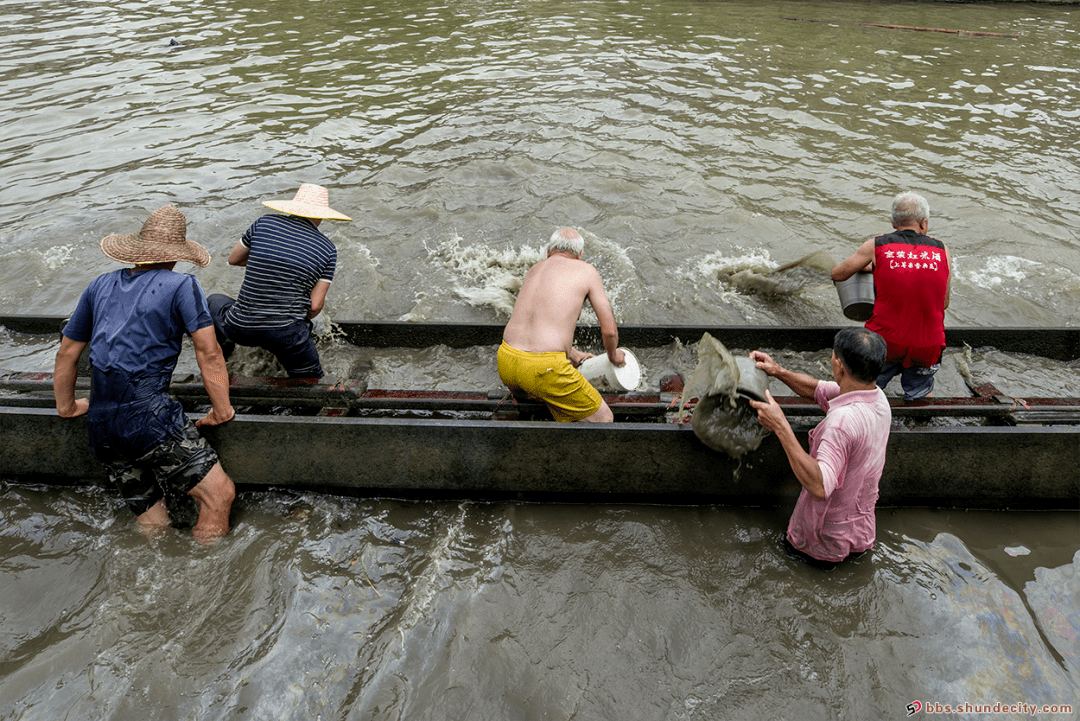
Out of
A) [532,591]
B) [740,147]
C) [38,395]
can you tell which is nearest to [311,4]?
[740,147]

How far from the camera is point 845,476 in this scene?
10.5 ft

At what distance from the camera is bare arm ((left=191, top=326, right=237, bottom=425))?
3.57 m

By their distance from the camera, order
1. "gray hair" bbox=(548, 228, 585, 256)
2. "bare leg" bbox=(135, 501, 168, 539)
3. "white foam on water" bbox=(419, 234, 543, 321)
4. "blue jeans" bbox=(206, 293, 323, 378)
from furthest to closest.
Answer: "white foam on water" bbox=(419, 234, 543, 321) → "gray hair" bbox=(548, 228, 585, 256) → "blue jeans" bbox=(206, 293, 323, 378) → "bare leg" bbox=(135, 501, 168, 539)

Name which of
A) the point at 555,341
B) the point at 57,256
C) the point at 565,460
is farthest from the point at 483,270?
the point at 57,256

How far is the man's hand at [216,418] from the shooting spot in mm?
3746

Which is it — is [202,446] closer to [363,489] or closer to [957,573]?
[363,489]

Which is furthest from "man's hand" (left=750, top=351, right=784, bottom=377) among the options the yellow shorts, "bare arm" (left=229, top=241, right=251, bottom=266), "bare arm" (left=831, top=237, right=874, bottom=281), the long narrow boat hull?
"bare arm" (left=229, top=241, right=251, bottom=266)

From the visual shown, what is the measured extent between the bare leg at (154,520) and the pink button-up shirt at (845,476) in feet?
12.4

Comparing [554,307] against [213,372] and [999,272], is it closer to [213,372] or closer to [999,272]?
[213,372]

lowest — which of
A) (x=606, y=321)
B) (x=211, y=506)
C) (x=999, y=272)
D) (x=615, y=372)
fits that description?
(x=999, y=272)

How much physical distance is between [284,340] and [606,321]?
2.28 m

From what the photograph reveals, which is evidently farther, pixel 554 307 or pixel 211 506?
pixel 554 307

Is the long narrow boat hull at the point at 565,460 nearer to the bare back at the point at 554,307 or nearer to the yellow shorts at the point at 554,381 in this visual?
the yellow shorts at the point at 554,381

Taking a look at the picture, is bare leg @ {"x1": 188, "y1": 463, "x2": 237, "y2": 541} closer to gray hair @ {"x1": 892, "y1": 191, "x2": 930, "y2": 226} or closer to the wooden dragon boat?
the wooden dragon boat
